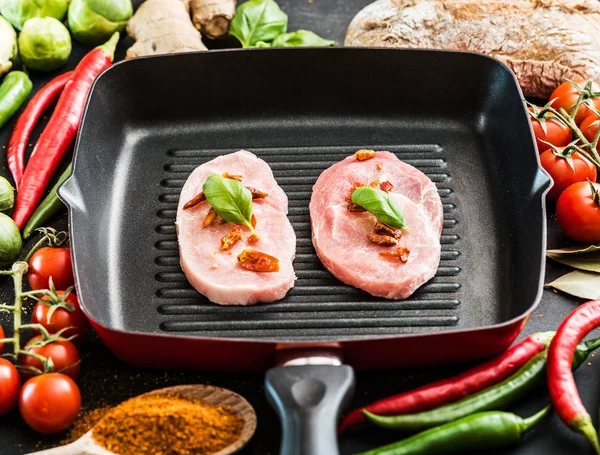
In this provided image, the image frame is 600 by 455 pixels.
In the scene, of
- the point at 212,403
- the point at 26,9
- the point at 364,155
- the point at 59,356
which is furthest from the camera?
the point at 26,9

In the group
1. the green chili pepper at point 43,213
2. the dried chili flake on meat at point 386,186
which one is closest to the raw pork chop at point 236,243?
the dried chili flake on meat at point 386,186

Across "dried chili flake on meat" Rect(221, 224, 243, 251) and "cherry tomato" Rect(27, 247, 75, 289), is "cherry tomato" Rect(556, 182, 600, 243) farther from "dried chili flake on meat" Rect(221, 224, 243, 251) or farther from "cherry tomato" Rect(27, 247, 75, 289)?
A: "cherry tomato" Rect(27, 247, 75, 289)

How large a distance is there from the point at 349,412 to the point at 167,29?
242cm

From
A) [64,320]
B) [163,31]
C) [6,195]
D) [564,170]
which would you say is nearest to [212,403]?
[64,320]

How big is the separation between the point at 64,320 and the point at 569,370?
195cm

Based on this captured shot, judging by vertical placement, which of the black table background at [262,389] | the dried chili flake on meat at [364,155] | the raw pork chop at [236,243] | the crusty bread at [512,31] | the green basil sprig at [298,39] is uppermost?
the crusty bread at [512,31]

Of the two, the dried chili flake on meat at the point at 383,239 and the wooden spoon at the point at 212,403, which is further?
the dried chili flake on meat at the point at 383,239

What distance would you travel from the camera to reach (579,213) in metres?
3.29

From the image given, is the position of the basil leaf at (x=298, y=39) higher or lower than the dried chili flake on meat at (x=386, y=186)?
higher

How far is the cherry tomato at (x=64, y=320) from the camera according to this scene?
2.94m

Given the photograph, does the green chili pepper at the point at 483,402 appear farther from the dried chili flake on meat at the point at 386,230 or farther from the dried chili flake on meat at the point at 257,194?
the dried chili flake on meat at the point at 257,194

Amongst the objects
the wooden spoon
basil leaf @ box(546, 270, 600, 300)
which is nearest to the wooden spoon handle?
the wooden spoon

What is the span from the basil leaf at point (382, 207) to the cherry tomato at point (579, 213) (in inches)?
31.3

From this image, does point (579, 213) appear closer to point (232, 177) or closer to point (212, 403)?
point (232, 177)
